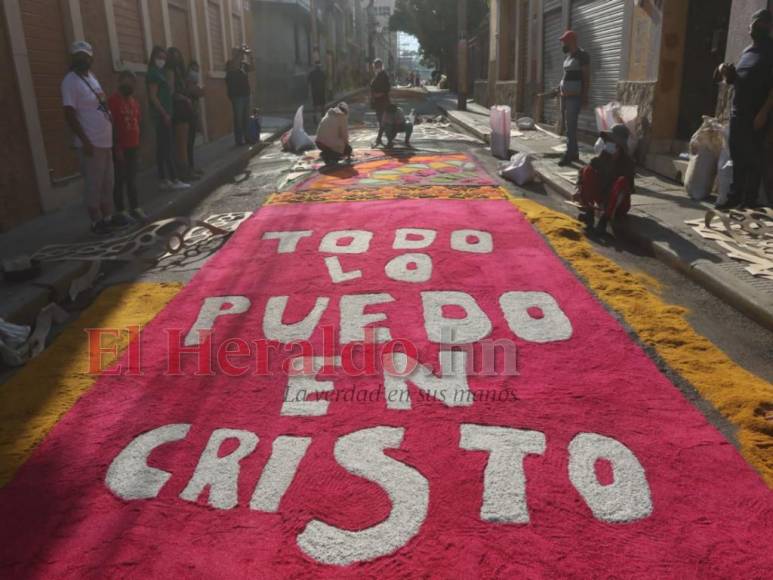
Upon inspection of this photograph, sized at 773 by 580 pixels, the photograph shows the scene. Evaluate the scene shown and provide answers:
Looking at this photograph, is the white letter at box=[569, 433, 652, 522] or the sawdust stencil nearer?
the white letter at box=[569, 433, 652, 522]

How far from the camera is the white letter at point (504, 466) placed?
2426mm

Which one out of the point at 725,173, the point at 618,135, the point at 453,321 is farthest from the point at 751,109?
the point at 453,321

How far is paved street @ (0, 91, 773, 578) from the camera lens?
2.28m

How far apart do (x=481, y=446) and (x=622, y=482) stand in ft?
1.93

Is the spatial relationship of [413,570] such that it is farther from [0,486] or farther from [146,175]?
[146,175]

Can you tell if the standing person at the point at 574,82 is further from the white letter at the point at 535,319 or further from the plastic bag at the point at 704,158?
the white letter at the point at 535,319

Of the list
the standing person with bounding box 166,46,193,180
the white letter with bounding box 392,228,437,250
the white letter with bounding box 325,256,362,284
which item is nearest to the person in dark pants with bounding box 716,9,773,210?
the white letter with bounding box 392,228,437,250

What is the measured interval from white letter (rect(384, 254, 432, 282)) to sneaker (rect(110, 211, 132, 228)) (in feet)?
11.1

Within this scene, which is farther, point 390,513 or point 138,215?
point 138,215

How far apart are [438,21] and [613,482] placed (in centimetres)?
4862

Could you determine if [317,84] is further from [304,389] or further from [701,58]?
[304,389]

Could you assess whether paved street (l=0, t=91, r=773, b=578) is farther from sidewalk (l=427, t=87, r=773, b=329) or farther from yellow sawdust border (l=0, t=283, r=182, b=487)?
sidewalk (l=427, t=87, r=773, b=329)

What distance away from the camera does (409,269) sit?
530cm

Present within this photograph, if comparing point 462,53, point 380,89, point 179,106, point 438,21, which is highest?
point 438,21
